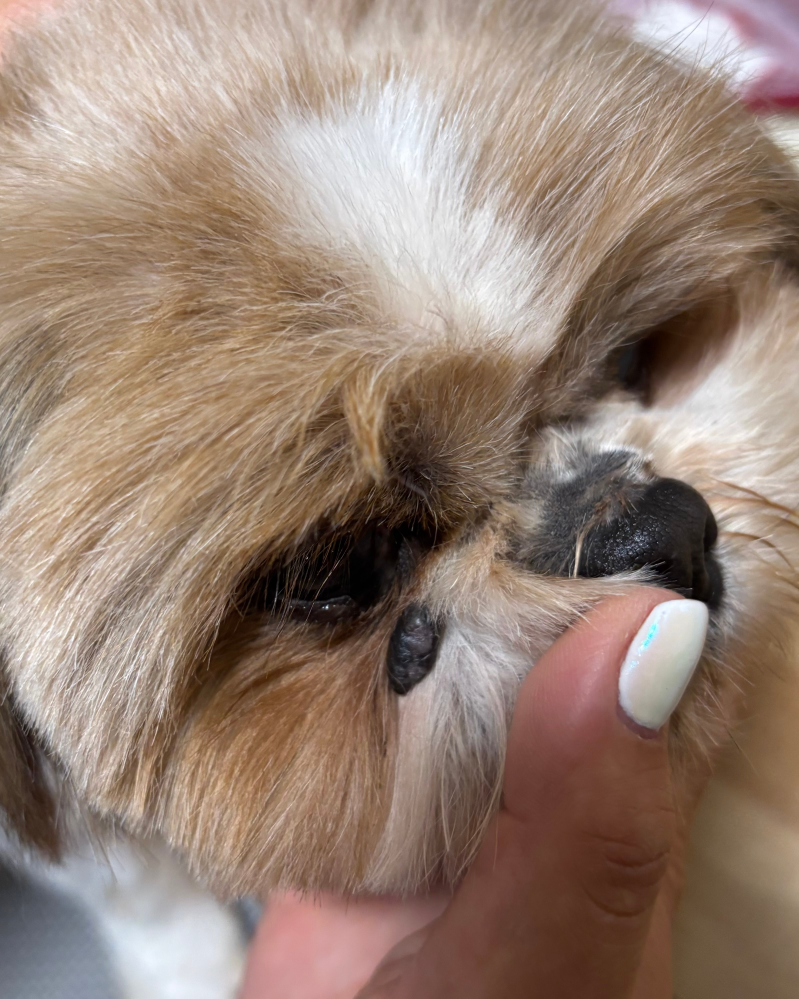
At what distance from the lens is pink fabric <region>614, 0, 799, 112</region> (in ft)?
6.24

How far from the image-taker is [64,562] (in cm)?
80

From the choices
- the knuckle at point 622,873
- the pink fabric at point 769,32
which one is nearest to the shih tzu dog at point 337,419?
the knuckle at point 622,873

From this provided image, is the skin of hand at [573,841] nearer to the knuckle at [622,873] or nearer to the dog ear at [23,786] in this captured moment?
the knuckle at [622,873]

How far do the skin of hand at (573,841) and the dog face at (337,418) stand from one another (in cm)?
6

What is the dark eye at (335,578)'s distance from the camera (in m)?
0.91

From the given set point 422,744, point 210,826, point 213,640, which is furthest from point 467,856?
point 213,640

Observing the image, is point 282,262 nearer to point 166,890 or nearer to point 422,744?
point 422,744

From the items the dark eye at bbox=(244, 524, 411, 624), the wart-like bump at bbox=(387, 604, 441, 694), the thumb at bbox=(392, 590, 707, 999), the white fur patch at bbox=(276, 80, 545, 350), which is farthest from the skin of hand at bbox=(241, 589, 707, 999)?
the white fur patch at bbox=(276, 80, 545, 350)

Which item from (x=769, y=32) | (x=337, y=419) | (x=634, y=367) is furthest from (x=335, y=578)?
(x=769, y=32)

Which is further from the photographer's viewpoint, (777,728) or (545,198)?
(777,728)

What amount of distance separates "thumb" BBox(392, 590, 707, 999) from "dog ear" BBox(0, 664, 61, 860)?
65 centimetres

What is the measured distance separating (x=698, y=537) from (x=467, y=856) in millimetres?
531

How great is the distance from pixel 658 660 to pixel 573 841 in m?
0.23

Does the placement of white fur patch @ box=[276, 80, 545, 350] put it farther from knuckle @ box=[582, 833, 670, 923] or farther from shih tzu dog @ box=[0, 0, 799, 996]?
knuckle @ box=[582, 833, 670, 923]
